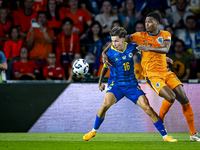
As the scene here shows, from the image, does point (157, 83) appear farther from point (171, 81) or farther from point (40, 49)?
point (40, 49)

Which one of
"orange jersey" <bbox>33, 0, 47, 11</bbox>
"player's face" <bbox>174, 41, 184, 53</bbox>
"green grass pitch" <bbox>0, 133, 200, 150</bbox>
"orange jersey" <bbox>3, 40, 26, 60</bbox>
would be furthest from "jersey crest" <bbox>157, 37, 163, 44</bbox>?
"orange jersey" <bbox>33, 0, 47, 11</bbox>

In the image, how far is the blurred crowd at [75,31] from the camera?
7973mm

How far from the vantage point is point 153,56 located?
5215 millimetres

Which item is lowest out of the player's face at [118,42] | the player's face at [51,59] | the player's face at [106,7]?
the player's face at [51,59]

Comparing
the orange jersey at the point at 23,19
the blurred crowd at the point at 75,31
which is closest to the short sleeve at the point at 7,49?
the blurred crowd at the point at 75,31

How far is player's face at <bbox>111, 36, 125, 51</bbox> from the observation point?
486 centimetres

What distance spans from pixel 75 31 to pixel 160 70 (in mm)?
4075

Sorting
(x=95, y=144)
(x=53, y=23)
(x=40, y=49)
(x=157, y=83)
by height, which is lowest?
(x=95, y=144)

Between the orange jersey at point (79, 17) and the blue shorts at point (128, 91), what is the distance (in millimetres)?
4205

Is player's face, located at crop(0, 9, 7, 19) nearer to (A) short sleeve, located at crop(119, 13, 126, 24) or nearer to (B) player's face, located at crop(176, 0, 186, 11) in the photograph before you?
(A) short sleeve, located at crop(119, 13, 126, 24)

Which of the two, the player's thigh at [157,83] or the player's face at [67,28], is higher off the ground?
the player's face at [67,28]

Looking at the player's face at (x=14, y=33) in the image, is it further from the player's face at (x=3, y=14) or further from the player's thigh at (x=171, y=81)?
the player's thigh at (x=171, y=81)

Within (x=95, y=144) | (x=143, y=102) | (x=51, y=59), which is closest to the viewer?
(x=95, y=144)

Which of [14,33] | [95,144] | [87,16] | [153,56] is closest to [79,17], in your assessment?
[87,16]
